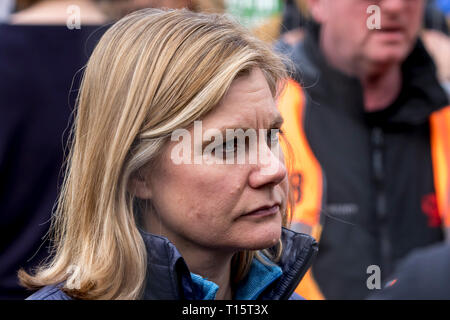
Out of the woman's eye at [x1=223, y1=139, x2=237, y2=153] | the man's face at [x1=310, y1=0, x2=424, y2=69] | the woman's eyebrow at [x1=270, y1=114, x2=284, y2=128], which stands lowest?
the woman's eye at [x1=223, y1=139, x2=237, y2=153]

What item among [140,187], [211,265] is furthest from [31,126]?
[211,265]

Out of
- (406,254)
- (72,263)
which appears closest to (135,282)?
(72,263)

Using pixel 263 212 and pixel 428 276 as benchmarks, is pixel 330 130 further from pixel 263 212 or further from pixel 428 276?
pixel 428 276

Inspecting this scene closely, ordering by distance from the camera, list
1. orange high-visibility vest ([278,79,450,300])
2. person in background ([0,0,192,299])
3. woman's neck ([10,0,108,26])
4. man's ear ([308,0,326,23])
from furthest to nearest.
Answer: man's ear ([308,0,326,23]), orange high-visibility vest ([278,79,450,300]), woman's neck ([10,0,108,26]), person in background ([0,0,192,299])

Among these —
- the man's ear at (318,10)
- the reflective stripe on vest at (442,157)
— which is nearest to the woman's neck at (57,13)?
the man's ear at (318,10)

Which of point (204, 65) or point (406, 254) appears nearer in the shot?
point (204, 65)

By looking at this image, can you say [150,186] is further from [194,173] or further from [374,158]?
[374,158]

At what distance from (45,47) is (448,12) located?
109 inches

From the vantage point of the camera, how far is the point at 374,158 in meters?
2.71

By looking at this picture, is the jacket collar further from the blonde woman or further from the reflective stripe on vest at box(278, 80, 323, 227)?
the reflective stripe on vest at box(278, 80, 323, 227)

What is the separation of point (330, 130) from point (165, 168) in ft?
4.09

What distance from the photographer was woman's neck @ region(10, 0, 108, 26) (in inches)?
86.0

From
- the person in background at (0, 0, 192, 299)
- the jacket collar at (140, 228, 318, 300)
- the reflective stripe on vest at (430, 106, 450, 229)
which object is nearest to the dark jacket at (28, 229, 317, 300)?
the jacket collar at (140, 228, 318, 300)

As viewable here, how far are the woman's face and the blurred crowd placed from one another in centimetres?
51
